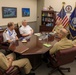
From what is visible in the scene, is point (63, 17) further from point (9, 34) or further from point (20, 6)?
point (9, 34)

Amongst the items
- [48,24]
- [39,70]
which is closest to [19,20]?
[48,24]

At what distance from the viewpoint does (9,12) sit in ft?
19.3

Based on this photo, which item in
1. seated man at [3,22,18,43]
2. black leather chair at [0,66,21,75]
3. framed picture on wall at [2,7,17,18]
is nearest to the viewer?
black leather chair at [0,66,21,75]

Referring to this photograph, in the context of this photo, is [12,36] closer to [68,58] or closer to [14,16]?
[68,58]

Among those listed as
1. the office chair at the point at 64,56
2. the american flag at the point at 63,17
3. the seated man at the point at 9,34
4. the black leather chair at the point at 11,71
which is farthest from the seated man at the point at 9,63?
the american flag at the point at 63,17

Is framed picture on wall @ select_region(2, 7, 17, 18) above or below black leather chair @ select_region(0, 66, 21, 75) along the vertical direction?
above

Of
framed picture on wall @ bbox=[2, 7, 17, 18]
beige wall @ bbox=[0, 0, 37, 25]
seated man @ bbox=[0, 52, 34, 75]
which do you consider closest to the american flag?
beige wall @ bbox=[0, 0, 37, 25]

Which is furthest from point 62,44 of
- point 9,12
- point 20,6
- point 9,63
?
point 20,6

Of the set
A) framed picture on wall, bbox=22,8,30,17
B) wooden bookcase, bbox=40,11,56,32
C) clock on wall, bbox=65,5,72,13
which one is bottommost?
wooden bookcase, bbox=40,11,56,32

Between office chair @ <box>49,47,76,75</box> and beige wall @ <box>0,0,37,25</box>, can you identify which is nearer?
office chair @ <box>49,47,76,75</box>

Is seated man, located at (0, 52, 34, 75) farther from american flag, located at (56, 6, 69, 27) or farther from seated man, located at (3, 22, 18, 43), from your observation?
american flag, located at (56, 6, 69, 27)

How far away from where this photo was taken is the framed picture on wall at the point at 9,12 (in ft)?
18.4

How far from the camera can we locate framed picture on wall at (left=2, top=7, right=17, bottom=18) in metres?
5.60

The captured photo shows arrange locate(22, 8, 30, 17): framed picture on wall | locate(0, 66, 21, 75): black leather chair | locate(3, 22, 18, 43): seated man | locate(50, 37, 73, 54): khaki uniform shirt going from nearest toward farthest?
1. locate(0, 66, 21, 75): black leather chair
2. locate(50, 37, 73, 54): khaki uniform shirt
3. locate(3, 22, 18, 43): seated man
4. locate(22, 8, 30, 17): framed picture on wall
